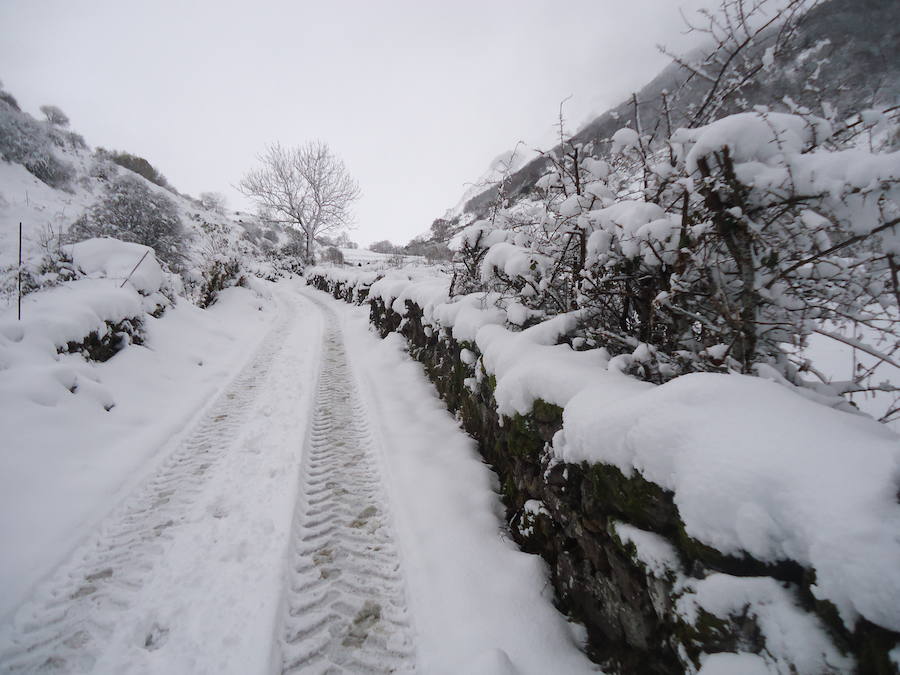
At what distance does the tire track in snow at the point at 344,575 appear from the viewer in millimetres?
1749

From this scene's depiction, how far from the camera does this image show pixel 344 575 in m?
2.16

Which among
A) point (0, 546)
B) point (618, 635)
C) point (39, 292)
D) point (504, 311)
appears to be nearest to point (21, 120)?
point (39, 292)

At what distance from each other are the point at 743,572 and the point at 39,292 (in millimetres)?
8109

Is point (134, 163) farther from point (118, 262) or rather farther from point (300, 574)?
point (300, 574)

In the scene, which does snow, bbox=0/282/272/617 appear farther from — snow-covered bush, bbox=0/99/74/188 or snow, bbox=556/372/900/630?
snow-covered bush, bbox=0/99/74/188

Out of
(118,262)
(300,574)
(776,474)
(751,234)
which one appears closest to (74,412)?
(300,574)

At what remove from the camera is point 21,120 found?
14.5 meters

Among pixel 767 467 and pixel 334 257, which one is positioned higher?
pixel 334 257

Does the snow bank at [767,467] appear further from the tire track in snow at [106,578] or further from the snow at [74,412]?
the snow at [74,412]

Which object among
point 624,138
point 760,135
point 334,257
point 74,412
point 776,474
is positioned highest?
point 334,257

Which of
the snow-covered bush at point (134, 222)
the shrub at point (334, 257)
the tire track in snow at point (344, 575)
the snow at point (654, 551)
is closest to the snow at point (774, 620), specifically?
the snow at point (654, 551)

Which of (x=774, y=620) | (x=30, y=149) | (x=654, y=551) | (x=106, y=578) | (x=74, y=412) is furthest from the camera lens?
(x=30, y=149)

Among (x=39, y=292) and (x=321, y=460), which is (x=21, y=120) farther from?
(x=321, y=460)

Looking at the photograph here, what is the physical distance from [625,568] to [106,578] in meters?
2.95
